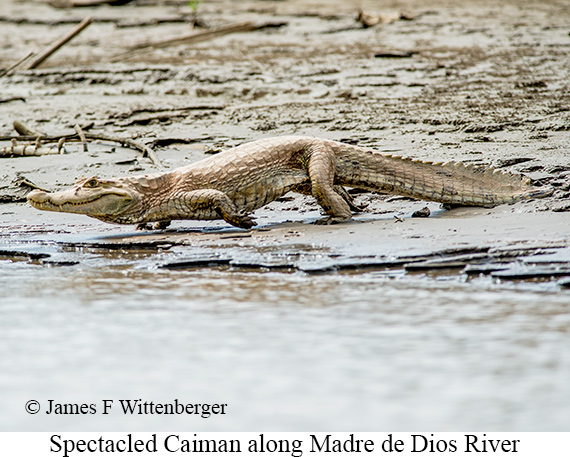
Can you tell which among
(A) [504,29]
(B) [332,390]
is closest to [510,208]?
(B) [332,390]

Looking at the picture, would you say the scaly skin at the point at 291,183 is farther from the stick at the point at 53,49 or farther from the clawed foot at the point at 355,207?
the stick at the point at 53,49

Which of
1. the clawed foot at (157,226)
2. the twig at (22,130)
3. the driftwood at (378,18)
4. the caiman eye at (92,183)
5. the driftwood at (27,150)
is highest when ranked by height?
the driftwood at (378,18)

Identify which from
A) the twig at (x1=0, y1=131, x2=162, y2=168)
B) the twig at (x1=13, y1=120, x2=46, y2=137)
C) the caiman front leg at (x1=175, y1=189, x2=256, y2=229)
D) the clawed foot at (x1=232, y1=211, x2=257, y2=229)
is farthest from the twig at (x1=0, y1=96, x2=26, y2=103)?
the clawed foot at (x1=232, y1=211, x2=257, y2=229)

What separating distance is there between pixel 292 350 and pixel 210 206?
267cm

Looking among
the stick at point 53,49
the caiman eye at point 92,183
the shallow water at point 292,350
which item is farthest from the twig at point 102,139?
the stick at point 53,49

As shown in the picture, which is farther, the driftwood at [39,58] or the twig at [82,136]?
the driftwood at [39,58]

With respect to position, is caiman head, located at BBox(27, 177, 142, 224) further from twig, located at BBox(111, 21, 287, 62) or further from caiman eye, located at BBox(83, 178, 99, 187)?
twig, located at BBox(111, 21, 287, 62)

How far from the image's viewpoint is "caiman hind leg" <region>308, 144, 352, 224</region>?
22.1 ft

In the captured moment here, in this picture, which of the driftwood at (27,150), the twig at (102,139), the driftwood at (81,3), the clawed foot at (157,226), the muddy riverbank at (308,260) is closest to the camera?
the muddy riverbank at (308,260)

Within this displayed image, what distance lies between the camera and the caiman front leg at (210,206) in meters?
6.71

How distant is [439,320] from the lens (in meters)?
4.50

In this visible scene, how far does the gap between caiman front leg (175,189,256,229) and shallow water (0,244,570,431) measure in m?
1.14

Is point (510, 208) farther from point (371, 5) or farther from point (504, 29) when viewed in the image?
point (371, 5)

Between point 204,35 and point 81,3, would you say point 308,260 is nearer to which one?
point 204,35
